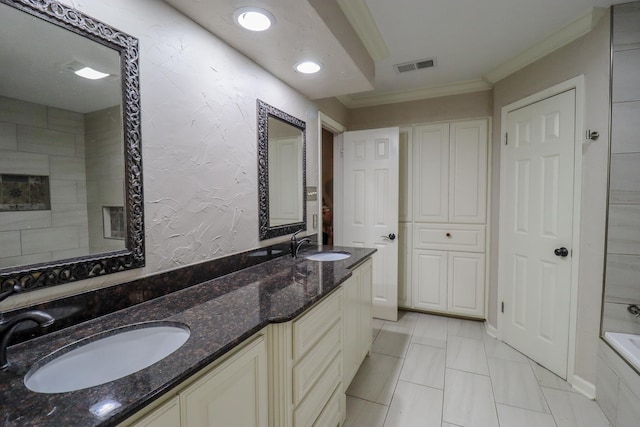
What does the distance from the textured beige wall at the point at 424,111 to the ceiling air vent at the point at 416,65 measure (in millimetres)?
600

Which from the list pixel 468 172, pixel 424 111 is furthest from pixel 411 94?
pixel 468 172

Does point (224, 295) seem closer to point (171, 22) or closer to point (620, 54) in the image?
point (171, 22)

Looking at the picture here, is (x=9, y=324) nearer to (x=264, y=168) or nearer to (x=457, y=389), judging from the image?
(x=264, y=168)

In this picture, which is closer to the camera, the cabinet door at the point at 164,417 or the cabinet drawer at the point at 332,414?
the cabinet door at the point at 164,417

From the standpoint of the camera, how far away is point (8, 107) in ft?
2.63

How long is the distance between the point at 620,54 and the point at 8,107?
2.91m

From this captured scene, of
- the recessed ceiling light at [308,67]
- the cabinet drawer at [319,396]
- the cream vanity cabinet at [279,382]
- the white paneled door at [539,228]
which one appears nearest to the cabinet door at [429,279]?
the white paneled door at [539,228]

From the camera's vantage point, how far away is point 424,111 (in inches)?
125

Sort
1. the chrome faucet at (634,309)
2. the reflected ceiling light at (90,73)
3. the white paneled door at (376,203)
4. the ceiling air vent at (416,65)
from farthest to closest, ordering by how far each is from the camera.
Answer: the white paneled door at (376,203) < the ceiling air vent at (416,65) < the chrome faucet at (634,309) < the reflected ceiling light at (90,73)

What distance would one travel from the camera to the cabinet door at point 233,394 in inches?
30.2

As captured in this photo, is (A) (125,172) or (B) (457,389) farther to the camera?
(B) (457,389)

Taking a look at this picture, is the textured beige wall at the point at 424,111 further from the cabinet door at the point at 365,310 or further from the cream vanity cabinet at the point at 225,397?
the cream vanity cabinet at the point at 225,397

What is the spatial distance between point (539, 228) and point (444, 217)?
3.09ft

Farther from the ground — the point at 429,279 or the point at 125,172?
the point at 125,172
